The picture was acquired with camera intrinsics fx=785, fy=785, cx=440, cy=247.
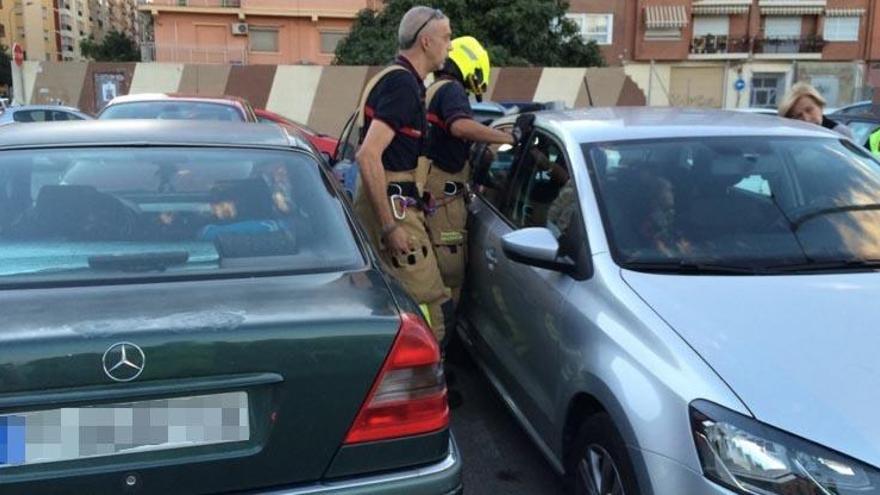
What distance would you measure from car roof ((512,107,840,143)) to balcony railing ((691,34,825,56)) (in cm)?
3990

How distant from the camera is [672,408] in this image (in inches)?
83.4

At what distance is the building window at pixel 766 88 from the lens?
4078cm

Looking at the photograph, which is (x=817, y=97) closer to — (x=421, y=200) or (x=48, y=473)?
(x=421, y=200)

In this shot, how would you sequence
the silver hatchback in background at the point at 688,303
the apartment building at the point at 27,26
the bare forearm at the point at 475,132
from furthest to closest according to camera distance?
the apartment building at the point at 27,26 → the bare forearm at the point at 475,132 → the silver hatchback in background at the point at 688,303

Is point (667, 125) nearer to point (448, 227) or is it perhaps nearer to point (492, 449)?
point (448, 227)

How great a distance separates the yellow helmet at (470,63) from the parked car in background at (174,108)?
4050 mm

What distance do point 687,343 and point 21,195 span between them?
210 centimetres

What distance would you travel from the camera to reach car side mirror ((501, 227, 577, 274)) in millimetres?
2873

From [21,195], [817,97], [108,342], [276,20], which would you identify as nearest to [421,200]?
[21,195]

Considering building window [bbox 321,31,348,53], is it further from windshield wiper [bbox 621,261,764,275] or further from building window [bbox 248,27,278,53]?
windshield wiper [bbox 621,261,764,275]

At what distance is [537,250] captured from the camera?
291 cm

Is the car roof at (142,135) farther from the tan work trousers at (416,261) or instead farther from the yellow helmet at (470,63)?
the yellow helmet at (470,63)

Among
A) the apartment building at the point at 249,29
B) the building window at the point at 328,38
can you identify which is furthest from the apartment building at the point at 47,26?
the building window at the point at 328,38

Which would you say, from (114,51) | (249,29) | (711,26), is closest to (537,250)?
(711,26)
